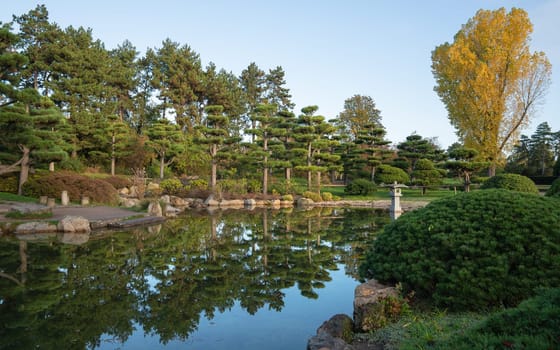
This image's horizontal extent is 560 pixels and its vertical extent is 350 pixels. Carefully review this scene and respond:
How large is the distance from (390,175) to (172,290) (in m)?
22.7

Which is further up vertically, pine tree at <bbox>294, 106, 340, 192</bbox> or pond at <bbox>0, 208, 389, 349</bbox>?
pine tree at <bbox>294, 106, 340, 192</bbox>

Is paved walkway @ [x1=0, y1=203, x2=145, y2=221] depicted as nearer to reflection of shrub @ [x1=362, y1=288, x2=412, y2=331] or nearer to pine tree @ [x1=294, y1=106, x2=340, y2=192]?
reflection of shrub @ [x1=362, y1=288, x2=412, y2=331]

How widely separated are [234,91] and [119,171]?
14.6 m

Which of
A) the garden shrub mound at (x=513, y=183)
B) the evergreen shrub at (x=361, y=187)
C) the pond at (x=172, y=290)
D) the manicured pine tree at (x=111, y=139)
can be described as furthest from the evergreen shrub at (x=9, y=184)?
the evergreen shrub at (x=361, y=187)

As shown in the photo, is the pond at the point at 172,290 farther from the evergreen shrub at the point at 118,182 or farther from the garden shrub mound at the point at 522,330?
the evergreen shrub at the point at 118,182

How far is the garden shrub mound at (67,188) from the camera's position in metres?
15.2

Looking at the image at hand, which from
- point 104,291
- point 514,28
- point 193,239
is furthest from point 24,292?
point 514,28

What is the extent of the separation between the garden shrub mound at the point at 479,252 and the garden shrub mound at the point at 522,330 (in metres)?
0.89

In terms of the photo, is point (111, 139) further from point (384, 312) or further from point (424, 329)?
point (424, 329)

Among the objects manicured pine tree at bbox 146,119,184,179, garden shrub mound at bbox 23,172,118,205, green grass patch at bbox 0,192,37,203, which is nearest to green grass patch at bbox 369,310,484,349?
garden shrub mound at bbox 23,172,118,205

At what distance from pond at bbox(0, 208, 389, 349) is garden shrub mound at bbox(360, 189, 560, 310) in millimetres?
1312

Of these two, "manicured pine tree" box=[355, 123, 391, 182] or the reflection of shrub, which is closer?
the reflection of shrub

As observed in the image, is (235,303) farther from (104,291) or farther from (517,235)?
(517,235)

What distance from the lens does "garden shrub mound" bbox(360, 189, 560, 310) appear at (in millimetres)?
3193
